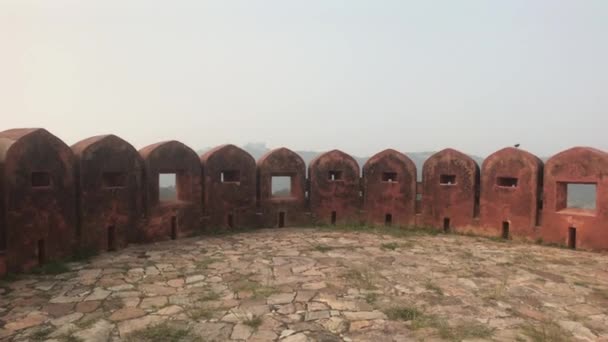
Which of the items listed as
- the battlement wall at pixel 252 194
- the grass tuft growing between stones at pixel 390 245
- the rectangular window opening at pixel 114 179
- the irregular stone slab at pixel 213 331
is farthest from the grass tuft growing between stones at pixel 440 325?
the rectangular window opening at pixel 114 179

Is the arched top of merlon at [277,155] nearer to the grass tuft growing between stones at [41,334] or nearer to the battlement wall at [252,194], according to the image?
the battlement wall at [252,194]

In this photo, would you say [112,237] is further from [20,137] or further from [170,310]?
[170,310]

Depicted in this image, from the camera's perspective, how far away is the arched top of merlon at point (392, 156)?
423 inches

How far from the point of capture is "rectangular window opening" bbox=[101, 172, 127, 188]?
847 centimetres

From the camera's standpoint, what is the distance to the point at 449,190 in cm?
1036

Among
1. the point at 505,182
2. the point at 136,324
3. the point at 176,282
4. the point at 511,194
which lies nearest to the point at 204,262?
the point at 176,282

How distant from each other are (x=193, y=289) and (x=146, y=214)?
3774mm

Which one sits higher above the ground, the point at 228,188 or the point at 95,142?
the point at 95,142

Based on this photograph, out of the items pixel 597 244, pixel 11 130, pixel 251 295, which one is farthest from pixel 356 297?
pixel 11 130

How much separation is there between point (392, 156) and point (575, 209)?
4395mm

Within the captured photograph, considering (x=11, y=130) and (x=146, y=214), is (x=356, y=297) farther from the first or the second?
(x=11, y=130)

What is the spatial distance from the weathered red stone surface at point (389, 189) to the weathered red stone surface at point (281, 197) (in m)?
1.82

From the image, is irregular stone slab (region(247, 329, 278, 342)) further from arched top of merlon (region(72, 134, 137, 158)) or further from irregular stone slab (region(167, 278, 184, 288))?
arched top of merlon (region(72, 134, 137, 158))

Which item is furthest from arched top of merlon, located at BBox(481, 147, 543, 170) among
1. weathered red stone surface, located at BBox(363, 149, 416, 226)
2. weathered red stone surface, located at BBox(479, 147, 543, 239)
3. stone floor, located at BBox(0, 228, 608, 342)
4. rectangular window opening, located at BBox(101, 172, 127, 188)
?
rectangular window opening, located at BBox(101, 172, 127, 188)
